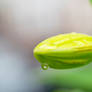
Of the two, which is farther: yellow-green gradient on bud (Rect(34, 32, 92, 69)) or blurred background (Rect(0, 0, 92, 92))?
blurred background (Rect(0, 0, 92, 92))

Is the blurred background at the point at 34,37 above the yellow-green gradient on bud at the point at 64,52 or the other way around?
the other way around

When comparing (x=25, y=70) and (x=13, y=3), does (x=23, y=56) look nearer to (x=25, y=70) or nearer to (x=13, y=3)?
(x=25, y=70)

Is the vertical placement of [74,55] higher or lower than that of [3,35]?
higher

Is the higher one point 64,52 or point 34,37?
point 64,52

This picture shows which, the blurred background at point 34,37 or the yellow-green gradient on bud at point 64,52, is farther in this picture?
the blurred background at point 34,37

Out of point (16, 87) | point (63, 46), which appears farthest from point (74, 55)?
point (16, 87)
